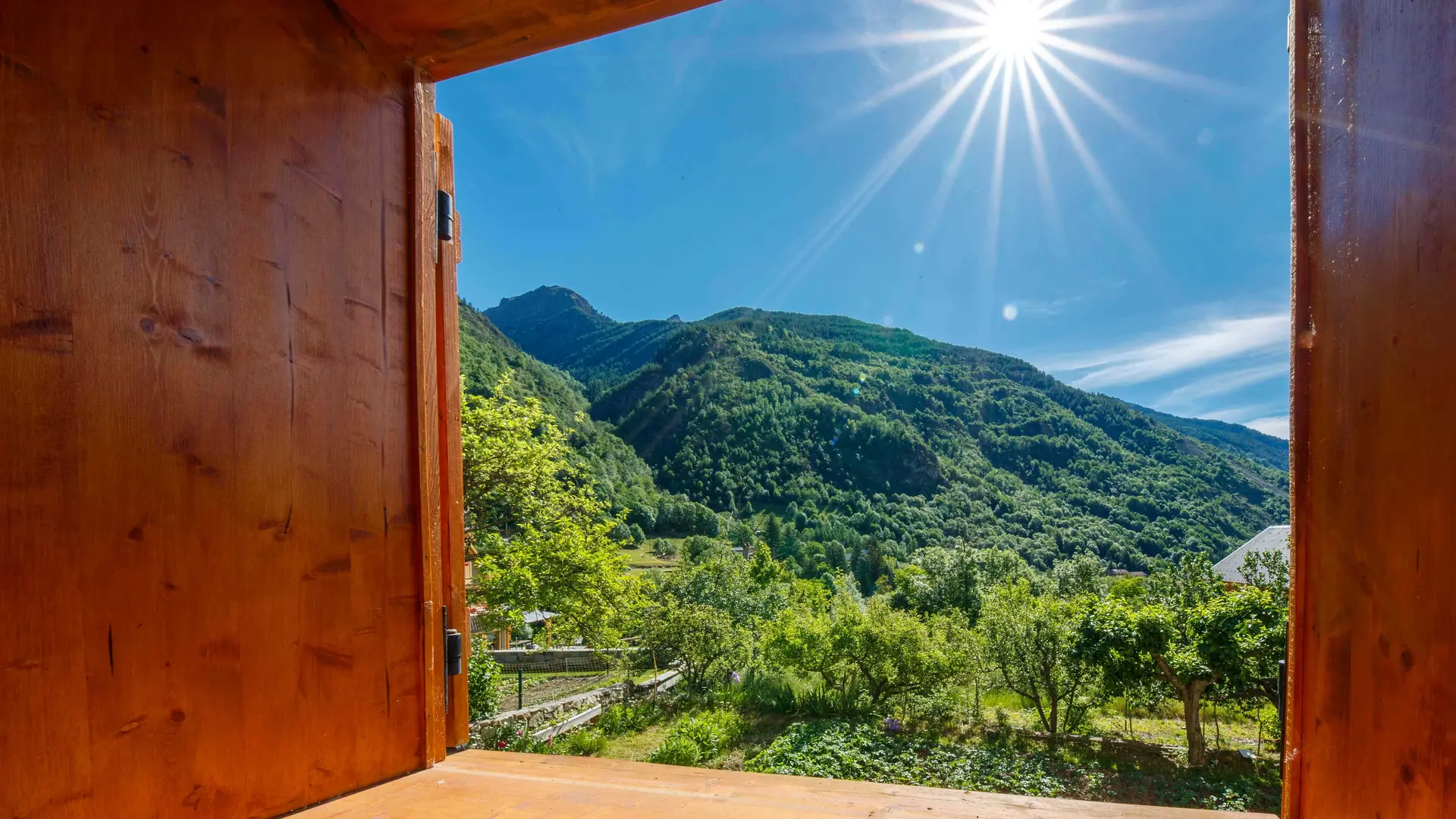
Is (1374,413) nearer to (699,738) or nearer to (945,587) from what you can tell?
(699,738)

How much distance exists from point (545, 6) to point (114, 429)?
98cm

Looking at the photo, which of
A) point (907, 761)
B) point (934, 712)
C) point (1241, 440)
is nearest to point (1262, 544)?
point (934, 712)

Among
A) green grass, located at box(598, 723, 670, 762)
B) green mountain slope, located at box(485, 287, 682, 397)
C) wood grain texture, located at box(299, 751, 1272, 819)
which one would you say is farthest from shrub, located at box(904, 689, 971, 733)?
green mountain slope, located at box(485, 287, 682, 397)

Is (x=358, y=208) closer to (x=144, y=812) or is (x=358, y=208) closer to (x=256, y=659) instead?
(x=256, y=659)

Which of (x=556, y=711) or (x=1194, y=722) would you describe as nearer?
(x=1194, y=722)

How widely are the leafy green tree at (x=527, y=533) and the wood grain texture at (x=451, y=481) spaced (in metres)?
7.37

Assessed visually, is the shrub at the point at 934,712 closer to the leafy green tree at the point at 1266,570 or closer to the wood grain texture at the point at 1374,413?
the leafy green tree at the point at 1266,570

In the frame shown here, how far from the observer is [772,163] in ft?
171

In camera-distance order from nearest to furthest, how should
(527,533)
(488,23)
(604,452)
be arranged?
(488,23)
(527,533)
(604,452)

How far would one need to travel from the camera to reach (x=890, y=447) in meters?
51.6

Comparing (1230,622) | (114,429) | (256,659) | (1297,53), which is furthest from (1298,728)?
(1230,622)

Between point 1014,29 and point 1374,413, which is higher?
point 1014,29

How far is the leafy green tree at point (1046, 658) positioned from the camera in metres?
9.46

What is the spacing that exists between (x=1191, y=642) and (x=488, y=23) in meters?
10.9
